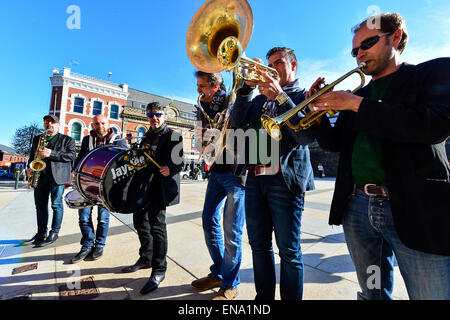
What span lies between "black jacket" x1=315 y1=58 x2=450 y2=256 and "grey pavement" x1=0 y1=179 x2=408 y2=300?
4.53ft

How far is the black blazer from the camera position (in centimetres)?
344

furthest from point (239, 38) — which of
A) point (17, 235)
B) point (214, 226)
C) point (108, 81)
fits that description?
point (108, 81)

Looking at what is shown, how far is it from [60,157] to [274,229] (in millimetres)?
3743

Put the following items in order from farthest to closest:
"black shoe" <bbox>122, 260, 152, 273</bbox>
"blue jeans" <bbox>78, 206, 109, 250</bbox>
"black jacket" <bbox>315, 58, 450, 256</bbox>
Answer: "blue jeans" <bbox>78, 206, 109, 250</bbox> → "black shoe" <bbox>122, 260, 152, 273</bbox> → "black jacket" <bbox>315, 58, 450, 256</bbox>

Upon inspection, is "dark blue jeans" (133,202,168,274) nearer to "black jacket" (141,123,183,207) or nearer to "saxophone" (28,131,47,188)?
"black jacket" (141,123,183,207)

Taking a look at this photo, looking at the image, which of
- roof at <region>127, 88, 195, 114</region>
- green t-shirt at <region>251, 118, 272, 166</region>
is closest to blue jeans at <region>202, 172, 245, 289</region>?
green t-shirt at <region>251, 118, 272, 166</region>

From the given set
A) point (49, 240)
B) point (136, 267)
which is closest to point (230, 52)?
point (136, 267)

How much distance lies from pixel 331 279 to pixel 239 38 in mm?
2661

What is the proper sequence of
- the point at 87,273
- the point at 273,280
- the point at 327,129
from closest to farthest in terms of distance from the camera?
1. the point at 327,129
2. the point at 273,280
3. the point at 87,273

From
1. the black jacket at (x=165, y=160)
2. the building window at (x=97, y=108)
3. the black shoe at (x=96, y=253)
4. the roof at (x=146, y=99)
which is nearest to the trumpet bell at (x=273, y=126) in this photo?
the black jacket at (x=165, y=160)

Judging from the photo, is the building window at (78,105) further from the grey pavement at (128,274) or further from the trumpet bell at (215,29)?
the trumpet bell at (215,29)

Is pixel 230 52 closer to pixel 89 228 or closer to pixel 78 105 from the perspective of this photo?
pixel 89 228

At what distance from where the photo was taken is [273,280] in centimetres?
168
